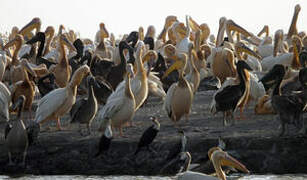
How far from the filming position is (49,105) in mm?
11719

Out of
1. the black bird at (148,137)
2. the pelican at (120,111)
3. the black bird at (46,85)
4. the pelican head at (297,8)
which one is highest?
the pelican head at (297,8)

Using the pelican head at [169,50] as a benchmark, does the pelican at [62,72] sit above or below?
below

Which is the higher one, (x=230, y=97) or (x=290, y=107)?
(x=230, y=97)

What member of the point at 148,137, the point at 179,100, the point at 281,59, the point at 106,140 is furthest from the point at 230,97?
the point at 281,59

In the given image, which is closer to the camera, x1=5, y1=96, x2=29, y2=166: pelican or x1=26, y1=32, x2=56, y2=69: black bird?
x1=5, y1=96, x2=29, y2=166: pelican

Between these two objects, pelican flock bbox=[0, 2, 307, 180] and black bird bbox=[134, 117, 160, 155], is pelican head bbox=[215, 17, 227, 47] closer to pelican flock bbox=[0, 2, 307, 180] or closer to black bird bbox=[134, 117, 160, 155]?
pelican flock bbox=[0, 2, 307, 180]

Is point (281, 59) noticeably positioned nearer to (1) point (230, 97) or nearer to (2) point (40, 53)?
(1) point (230, 97)

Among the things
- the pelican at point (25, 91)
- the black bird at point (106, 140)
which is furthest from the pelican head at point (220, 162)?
the pelican at point (25, 91)

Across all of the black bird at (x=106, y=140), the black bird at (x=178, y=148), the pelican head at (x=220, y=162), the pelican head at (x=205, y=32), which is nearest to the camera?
the pelican head at (x=220, y=162)

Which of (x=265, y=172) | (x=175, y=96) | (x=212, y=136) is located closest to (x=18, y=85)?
(x=175, y=96)

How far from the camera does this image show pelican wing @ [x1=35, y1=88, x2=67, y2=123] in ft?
38.4

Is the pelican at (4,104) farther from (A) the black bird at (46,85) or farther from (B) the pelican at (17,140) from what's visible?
(B) the pelican at (17,140)

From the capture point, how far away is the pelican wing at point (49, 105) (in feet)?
38.4

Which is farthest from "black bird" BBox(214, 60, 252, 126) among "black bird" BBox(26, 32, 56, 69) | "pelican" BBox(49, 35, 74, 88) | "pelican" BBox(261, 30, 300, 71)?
"black bird" BBox(26, 32, 56, 69)
